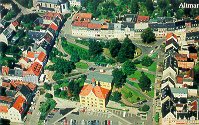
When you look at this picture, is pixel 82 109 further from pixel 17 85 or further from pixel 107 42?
pixel 107 42

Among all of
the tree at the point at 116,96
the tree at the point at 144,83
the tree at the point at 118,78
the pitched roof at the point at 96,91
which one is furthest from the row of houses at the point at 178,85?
the pitched roof at the point at 96,91

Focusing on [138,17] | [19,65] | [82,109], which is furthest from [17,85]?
[138,17]

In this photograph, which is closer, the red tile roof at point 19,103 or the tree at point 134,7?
the red tile roof at point 19,103

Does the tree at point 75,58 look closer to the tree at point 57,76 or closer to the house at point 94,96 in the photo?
the tree at point 57,76

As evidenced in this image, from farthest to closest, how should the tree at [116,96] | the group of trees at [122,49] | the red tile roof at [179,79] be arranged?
the group of trees at [122,49]
the red tile roof at [179,79]
the tree at [116,96]

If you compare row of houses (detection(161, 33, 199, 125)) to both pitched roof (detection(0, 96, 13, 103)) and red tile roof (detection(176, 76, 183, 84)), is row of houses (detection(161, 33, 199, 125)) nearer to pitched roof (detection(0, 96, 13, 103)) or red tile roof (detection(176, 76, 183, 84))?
red tile roof (detection(176, 76, 183, 84))

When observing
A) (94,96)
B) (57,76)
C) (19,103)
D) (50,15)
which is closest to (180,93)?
(94,96)
